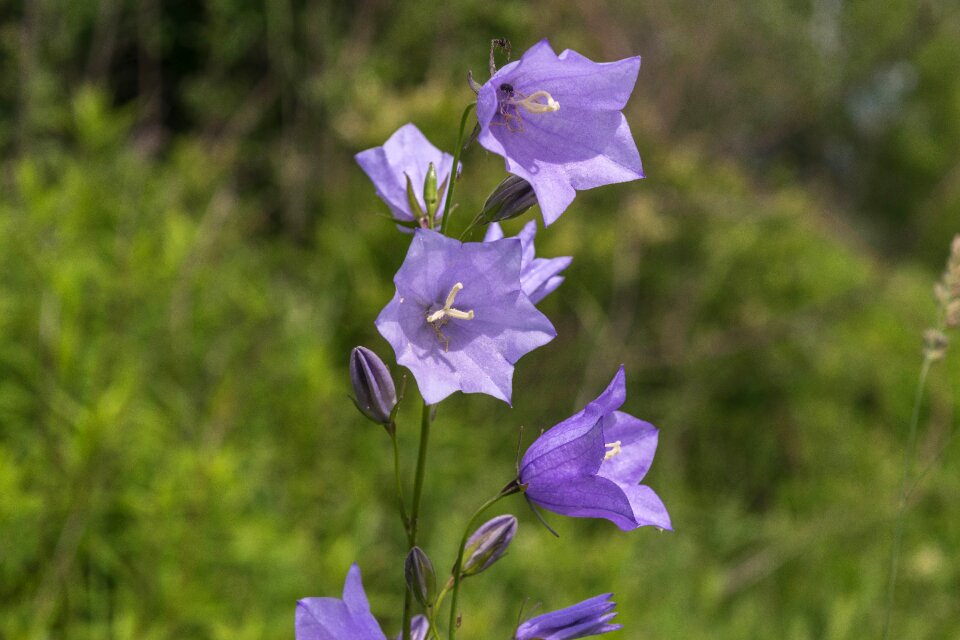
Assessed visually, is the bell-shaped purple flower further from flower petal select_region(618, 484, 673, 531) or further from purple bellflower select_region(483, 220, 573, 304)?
flower petal select_region(618, 484, 673, 531)

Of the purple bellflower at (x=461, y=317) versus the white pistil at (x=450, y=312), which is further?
the white pistil at (x=450, y=312)

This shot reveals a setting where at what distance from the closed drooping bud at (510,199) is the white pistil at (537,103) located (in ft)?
0.37

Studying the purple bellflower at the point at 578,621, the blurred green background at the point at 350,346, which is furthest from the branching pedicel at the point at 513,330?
the blurred green background at the point at 350,346

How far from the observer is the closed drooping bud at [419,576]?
3.56 ft

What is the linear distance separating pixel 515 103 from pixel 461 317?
→ 0.32 meters

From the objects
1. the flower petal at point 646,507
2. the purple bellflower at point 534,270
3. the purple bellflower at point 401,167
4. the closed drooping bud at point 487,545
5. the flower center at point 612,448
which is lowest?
the closed drooping bud at point 487,545

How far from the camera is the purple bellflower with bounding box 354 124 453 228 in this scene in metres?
1.28

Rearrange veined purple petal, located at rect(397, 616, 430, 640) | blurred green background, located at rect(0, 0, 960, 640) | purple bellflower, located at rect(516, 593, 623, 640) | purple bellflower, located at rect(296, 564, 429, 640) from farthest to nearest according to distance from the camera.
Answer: blurred green background, located at rect(0, 0, 960, 640) → veined purple petal, located at rect(397, 616, 430, 640) → purple bellflower, located at rect(516, 593, 623, 640) → purple bellflower, located at rect(296, 564, 429, 640)

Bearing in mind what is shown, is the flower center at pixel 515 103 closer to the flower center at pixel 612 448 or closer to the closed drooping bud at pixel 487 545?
the flower center at pixel 612 448

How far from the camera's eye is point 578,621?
110 centimetres

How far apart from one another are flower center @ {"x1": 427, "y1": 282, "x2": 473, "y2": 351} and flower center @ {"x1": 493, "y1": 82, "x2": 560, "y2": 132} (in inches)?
10.1

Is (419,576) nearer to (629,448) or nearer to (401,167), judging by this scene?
(629,448)

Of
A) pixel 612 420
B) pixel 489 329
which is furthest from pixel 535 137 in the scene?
pixel 612 420

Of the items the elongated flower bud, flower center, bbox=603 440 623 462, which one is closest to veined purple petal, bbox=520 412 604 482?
flower center, bbox=603 440 623 462
